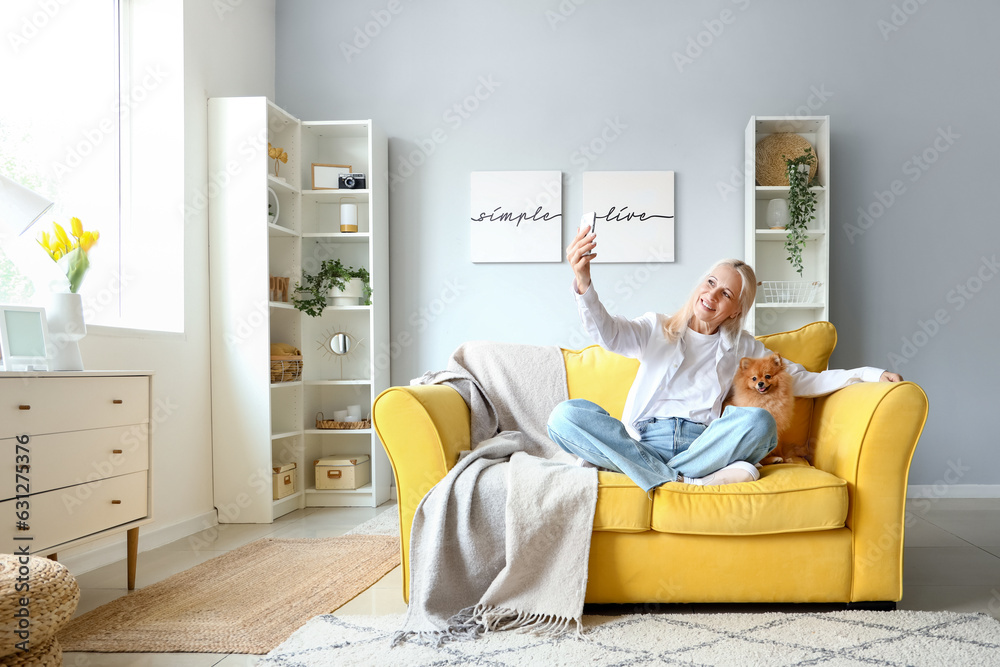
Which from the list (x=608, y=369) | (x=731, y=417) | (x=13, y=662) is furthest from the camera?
(x=608, y=369)

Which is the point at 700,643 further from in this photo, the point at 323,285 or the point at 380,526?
the point at 323,285

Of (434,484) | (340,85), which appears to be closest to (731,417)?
(434,484)

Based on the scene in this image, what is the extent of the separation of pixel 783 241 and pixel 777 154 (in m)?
0.42

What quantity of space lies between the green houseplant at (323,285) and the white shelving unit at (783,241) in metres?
1.85

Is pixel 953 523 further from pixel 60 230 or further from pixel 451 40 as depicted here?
pixel 60 230

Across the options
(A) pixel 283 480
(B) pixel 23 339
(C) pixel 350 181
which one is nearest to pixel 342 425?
(A) pixel 283 480

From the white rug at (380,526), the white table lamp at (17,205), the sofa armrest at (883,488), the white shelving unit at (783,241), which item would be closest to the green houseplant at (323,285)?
the white rug at (380,526)

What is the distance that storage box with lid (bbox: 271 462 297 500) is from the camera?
3395 mm

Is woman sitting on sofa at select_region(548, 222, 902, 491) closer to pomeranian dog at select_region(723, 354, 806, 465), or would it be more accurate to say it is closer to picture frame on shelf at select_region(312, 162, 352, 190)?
pomeranian dog at select_region(723, 354, 806, 465)

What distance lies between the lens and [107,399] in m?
2.20

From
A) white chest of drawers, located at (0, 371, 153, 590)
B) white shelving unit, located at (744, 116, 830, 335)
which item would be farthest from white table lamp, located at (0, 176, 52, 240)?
white shelving unit, located at (744, 116, 830, 335)

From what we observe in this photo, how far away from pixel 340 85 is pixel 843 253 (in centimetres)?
272

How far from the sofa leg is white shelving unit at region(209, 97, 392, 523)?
2.22 meters

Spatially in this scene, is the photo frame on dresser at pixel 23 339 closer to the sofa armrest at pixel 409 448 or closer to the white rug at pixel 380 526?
the sofa armrest at pixel 409 448
